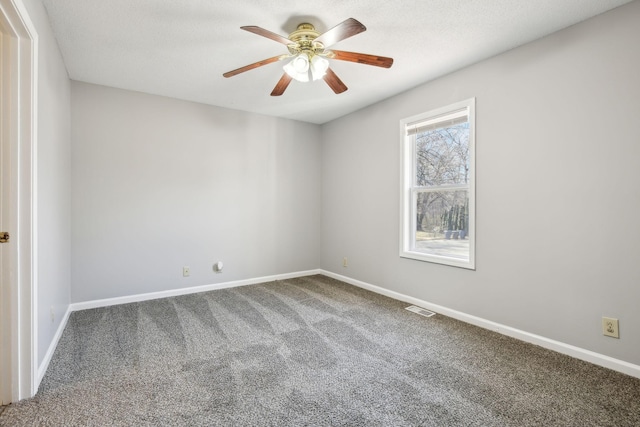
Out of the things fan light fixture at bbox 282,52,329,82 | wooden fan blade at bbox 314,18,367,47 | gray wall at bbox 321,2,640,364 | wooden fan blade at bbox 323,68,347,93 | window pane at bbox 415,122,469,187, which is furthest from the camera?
window pane at bbox 415,122,469,187

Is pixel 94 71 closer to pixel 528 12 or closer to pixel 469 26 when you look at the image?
pixel 469 26

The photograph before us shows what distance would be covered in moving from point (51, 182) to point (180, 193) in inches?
61.0

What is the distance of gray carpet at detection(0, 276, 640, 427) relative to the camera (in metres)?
1.64

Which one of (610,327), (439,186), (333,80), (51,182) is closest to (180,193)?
(51,182)

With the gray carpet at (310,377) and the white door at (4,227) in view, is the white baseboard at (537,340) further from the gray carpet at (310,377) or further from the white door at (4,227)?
the white door at (4,227)

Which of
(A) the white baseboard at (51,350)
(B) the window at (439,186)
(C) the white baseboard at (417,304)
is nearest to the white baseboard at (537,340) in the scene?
(C) the white baseboard at (417,304)

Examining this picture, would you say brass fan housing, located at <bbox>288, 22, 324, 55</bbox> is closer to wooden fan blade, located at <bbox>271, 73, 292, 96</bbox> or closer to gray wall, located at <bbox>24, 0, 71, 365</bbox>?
wooden fan blade, located at <bbox>271, 73, 292, 96</bbox>

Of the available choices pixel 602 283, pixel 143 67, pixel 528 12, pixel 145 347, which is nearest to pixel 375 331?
pixel 602 283

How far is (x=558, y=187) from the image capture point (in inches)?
92.7

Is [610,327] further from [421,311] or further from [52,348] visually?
[52,348]

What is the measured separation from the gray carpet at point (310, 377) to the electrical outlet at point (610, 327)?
0.25m


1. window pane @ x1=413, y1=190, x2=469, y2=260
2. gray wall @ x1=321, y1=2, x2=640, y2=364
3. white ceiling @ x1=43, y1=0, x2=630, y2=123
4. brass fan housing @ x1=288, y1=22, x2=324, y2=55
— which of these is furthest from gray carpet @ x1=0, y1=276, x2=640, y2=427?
white ceiling @ x1=43, y1=0, x2=630, y2=123

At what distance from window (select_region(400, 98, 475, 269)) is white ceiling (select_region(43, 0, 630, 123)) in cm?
49

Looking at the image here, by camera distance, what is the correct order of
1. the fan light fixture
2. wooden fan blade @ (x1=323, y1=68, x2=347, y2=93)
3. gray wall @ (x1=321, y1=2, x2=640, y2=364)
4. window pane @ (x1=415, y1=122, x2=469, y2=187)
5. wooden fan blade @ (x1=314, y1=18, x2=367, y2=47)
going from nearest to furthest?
1. wooden fan blade @ (x1=314, y1=18, x2=367, y2=47)
2. gray wall @ (x1=321, y1=2, x2=640, y2=364)
3. the fan light fixture
4. wooden fan blade @ (x1=323, y1=68, x2=347, y2=93)
5. window pane @ (x1=415, y1=122, x2=469, y2=187)
